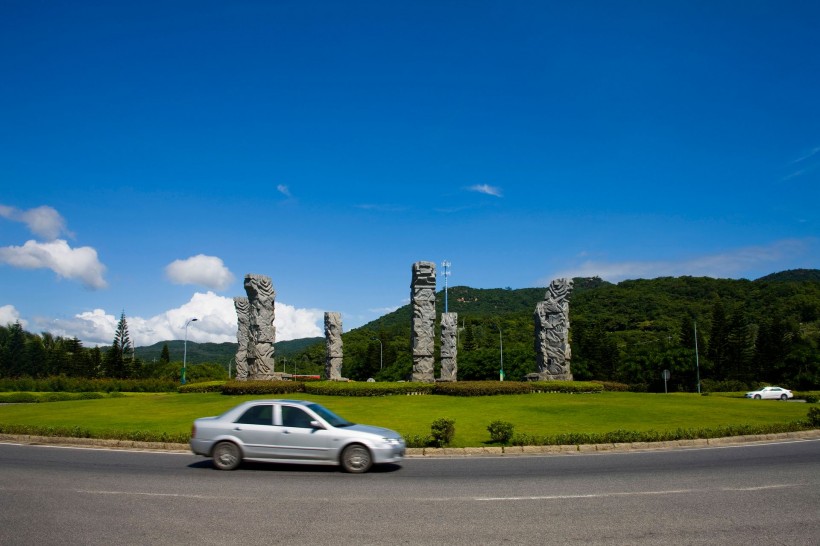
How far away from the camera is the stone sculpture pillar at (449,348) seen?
37750mm

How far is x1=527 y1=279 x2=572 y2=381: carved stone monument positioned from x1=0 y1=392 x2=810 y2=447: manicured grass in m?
5.03

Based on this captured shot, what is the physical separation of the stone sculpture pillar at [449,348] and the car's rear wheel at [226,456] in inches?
1052

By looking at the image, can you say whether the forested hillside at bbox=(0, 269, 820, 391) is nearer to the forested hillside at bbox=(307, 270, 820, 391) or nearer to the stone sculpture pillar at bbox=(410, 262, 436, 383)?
the forested hillside at bbox=(307, 270, 820, 391)

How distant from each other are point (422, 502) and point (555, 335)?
26476mm

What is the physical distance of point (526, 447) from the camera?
13.8 meters

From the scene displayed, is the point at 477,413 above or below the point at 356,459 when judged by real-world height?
below

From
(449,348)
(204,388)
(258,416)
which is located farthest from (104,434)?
(449,348)

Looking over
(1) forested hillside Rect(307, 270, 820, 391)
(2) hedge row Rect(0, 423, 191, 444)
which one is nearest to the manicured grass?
(2) hedge row Rect(0, 423, 191, 444)

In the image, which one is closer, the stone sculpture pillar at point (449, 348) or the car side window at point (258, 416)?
the car side window at point (258, 416)

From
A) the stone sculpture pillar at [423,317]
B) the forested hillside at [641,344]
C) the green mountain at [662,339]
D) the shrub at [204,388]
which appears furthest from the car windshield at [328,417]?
the green mountain at [662,339]

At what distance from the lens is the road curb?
1341 cm

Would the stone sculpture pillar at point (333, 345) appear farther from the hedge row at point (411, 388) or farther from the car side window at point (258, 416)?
the car side window at point (258, 416)

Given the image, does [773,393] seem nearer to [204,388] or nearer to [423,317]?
[423,317]

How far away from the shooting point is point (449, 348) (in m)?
38.8
